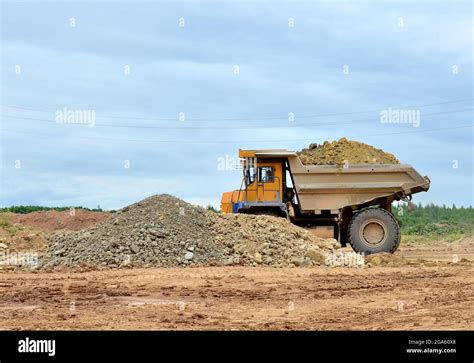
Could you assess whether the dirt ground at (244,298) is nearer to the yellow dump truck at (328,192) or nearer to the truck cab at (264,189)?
the yellow dump truck at (328,192)

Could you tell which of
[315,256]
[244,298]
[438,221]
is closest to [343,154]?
[315,256]

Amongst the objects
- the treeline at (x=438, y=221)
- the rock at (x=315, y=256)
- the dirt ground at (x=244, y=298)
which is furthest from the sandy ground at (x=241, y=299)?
the treeline at (x=438, y=221)

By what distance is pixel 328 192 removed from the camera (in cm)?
2709

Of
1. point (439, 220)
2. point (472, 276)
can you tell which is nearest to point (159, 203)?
point (472, 276)

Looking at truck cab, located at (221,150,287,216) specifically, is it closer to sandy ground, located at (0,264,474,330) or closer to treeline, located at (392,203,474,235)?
sandy ground, located at (0,264,474,330)

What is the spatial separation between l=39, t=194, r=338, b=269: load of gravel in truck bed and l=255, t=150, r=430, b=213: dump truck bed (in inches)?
57.1

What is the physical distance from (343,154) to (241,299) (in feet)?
39.1

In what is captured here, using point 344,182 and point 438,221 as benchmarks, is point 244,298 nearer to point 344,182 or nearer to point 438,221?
point 344,182

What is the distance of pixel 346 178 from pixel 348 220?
171cm

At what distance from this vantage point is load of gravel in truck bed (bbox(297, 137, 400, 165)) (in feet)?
90.9

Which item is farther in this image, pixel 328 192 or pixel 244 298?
pixel 328 192

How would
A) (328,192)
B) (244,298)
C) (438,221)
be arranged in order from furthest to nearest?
(438,221)
(328,192)
(244,298)

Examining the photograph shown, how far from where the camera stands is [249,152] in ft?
88.2
